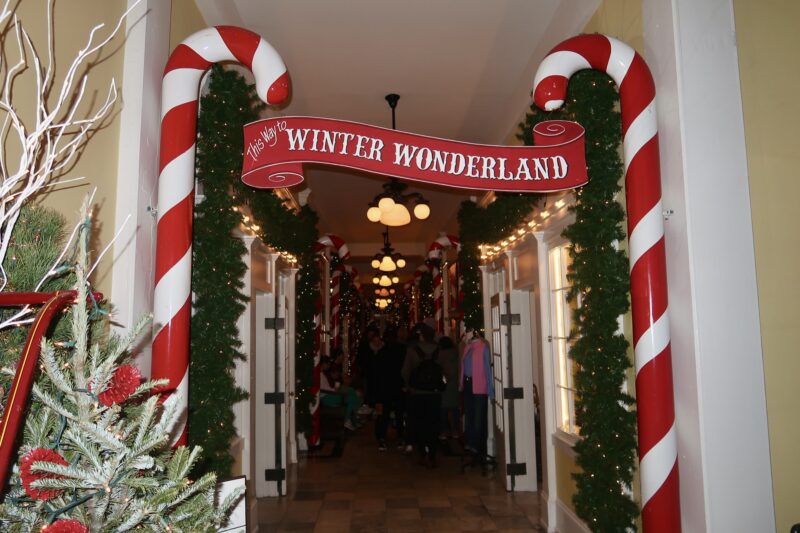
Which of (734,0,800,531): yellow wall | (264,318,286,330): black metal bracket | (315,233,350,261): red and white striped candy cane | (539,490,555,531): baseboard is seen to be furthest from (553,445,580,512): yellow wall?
(315,233,350,261): red and white striped candy cane

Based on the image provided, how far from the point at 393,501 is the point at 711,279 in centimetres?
427

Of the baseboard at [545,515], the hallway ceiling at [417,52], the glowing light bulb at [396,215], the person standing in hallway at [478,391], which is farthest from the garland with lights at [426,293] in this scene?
the baseboard at [545,515]

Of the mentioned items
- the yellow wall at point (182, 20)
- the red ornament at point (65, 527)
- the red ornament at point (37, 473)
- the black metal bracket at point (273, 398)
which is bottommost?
the black metal bracket at point (273, 398)

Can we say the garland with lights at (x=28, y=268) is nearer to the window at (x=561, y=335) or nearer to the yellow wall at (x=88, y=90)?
the yellow wall at (x=88, y=90)

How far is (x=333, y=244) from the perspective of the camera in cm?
1133

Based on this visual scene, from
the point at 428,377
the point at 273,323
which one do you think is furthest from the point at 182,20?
the point at 428,377

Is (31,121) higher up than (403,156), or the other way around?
(403,156)

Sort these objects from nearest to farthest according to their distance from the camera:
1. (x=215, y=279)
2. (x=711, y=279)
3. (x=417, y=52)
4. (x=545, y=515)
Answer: (x=711, y=279) < (x=215, y=279) < (x=417, y=52) < (x=545, y=515)

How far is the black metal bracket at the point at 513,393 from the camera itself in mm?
6215

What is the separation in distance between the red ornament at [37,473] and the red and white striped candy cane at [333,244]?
830cm

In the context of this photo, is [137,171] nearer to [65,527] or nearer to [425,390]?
[65,527]

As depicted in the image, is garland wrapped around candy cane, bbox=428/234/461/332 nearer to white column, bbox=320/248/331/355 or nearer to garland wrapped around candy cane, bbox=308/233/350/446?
garland wrapped around candy cane, bbox=308/233/350/446

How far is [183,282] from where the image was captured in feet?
8.98

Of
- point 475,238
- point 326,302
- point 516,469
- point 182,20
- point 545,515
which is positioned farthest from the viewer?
point 326,302
